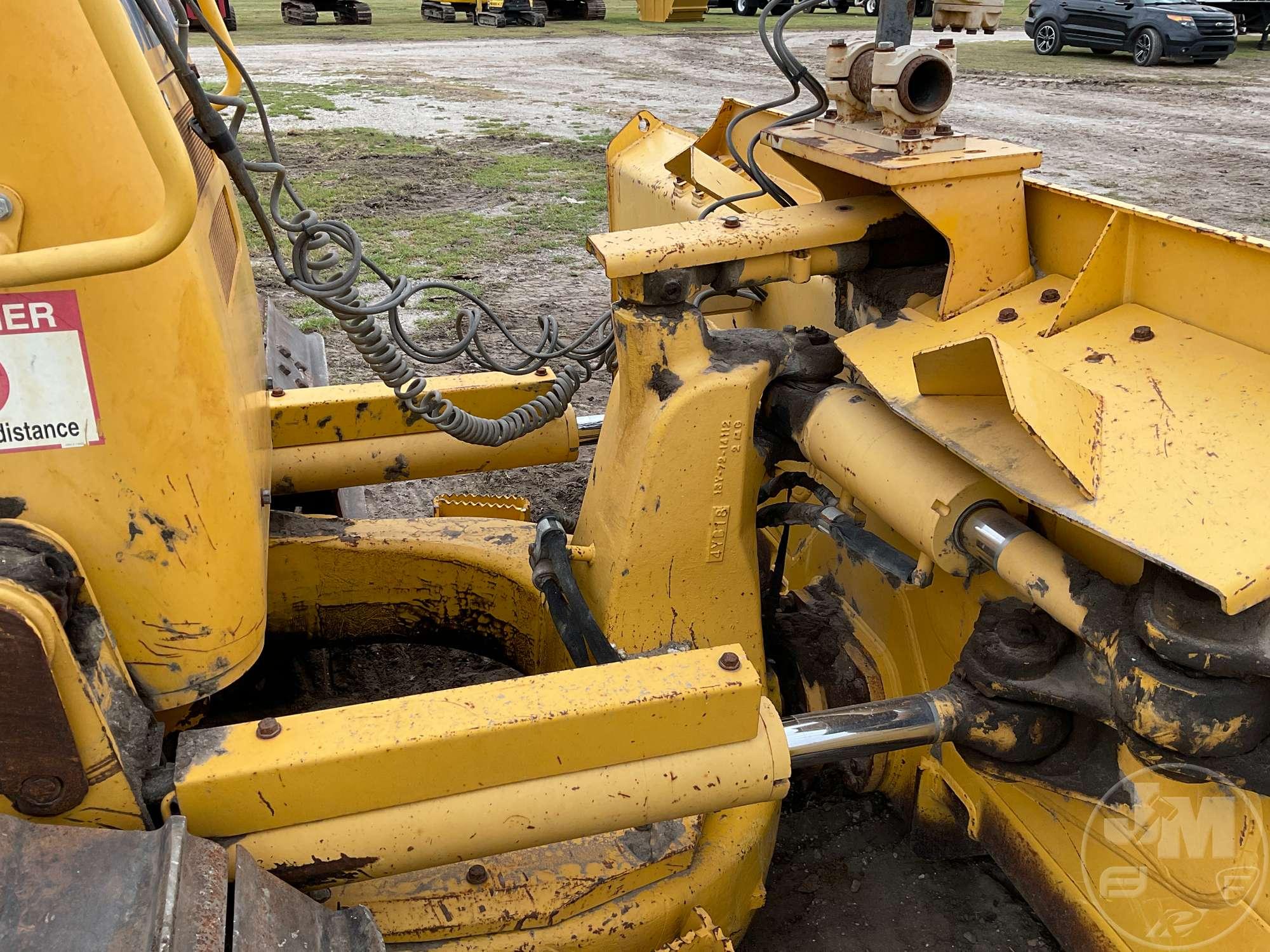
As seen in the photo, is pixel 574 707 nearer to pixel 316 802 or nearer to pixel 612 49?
pixel 316 802

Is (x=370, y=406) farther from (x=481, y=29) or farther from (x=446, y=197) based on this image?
(x=481, y=29)

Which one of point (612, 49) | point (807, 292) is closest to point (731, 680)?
point (807, 292)

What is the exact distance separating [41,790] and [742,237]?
153cm

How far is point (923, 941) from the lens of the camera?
2367 mm

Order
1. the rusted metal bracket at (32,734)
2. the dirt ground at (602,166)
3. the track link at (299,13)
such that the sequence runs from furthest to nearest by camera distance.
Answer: the track link at (299,13), the dirt ground at (602,166), the rusted metal bracket at (32,734)

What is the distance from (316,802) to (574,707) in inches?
15.3

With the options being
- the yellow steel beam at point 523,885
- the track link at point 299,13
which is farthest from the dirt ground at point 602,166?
the track link at point 299,13

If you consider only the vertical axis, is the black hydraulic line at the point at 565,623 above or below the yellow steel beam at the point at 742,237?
below

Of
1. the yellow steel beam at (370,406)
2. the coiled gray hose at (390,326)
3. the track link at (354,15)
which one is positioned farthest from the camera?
the track link at (354,15)

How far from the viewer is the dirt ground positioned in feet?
8.20

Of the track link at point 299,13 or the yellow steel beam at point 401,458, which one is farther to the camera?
the track link at point 299,13

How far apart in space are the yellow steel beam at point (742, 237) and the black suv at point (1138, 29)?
15.5 metres

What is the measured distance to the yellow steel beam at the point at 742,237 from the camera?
2.13 metres

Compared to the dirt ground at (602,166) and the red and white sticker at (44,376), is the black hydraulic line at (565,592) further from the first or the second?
the red and white sticker at (44,376)
